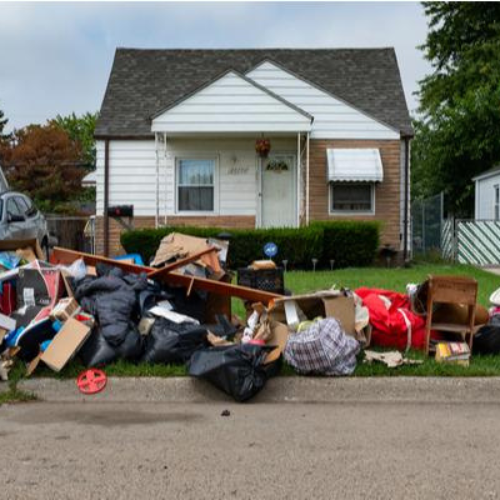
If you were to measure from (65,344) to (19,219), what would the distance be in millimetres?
5856

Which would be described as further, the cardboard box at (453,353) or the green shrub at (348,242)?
the green shrub at (348,242)

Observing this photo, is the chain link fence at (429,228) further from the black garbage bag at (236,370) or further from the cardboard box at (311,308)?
the black garbage bag at (236,370)

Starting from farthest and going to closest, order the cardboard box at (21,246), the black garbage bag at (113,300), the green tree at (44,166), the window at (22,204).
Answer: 1. the green tree at (44,166)
2. the window at (22,204)
3. the cardboard box at (21,246)
4. the black garbage bag at (113,300)

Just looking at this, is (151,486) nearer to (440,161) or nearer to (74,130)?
(440,161)

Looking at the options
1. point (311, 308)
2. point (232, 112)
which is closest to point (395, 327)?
point (311, 308)

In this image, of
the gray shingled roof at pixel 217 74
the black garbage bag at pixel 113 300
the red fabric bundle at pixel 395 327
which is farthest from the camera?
the gray shingled roof at pixel 217 74

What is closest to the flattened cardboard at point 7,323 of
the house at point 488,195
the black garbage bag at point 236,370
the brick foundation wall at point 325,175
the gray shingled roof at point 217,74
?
the black garbage bag at point 236,370

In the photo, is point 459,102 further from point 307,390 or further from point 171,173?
point 307,390

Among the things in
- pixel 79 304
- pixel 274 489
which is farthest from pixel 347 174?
pixel 274 489

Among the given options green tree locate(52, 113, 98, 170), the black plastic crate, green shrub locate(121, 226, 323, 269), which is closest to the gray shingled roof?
green shrub locate(121, 226, 323, 269)

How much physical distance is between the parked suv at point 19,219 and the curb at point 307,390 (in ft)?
17.5

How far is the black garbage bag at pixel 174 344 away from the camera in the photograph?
601 centimetres

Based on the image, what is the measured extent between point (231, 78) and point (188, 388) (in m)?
11.6

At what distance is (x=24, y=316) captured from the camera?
638 centimetres
